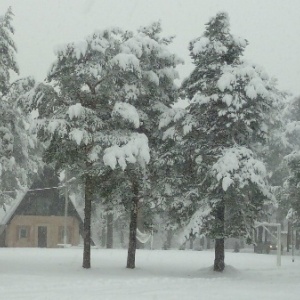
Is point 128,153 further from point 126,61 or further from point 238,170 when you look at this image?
point 238,170

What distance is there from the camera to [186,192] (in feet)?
73.3

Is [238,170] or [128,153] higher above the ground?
[128,153]

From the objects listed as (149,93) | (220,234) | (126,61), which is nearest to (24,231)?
(149,93)


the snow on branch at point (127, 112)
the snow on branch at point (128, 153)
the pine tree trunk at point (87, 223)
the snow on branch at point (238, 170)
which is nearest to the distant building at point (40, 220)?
the pine tree trunk at point (87, 223)

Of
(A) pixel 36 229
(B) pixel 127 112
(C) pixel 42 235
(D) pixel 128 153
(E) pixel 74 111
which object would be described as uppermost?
(B) pixel 127 112

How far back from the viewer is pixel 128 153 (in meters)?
19.8

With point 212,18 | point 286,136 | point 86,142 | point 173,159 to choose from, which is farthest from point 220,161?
point 286,136

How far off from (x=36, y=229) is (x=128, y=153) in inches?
1283

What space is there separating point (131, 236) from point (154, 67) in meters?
6.99

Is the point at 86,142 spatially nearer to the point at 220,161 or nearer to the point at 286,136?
the point at 220,161

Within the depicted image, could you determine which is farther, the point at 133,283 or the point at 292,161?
the point at 292,161

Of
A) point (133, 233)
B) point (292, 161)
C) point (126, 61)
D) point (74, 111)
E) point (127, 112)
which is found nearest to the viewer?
point (74, 111)

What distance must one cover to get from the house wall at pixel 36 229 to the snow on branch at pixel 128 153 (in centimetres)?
3008

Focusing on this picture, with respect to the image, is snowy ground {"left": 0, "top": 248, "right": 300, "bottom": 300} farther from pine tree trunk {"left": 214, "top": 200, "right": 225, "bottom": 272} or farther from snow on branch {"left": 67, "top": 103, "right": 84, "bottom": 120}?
snow on branch {"left": 67, "top": 103, "right": 84, "bottom": 120}
